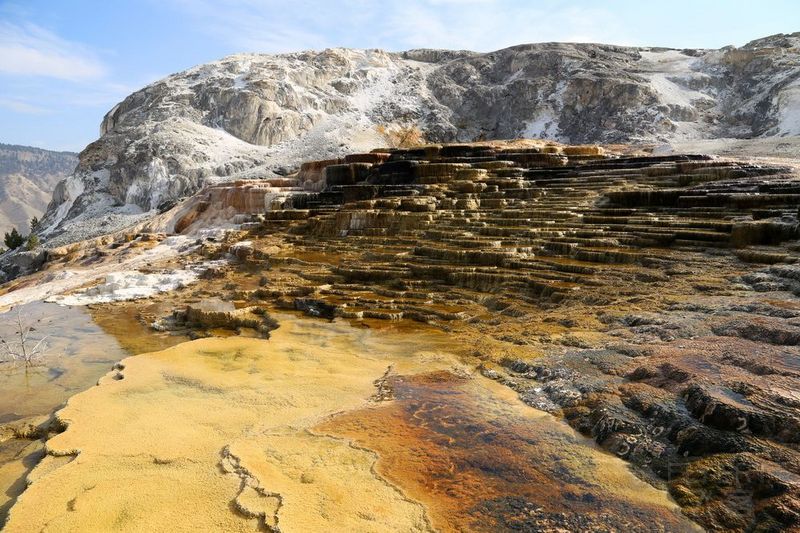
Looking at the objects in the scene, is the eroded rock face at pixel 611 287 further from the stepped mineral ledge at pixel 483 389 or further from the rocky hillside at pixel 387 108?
the rocky hillside at pixel 387 108

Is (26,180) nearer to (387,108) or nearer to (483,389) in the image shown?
(387,108)

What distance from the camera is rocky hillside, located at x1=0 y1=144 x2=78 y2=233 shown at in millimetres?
130750

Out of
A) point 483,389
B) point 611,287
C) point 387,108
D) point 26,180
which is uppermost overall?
point 387,108

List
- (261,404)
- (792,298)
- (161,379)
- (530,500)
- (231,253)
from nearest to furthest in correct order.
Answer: (530,500) < (261,404) < (161,379) < (792,298) < (231,253)

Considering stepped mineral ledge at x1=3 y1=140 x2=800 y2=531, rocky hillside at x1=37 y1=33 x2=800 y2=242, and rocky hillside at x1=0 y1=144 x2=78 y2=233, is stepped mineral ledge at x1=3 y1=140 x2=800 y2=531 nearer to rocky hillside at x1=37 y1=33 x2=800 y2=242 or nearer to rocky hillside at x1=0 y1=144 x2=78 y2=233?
rocky hillside at x1=37 y1=33 x2=800 y2=242

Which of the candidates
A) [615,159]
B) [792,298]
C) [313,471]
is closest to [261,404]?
[313,471]

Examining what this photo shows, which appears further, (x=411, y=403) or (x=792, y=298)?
(x=792, y=298)

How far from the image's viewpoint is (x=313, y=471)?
438cm

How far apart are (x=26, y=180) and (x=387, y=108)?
156 meters

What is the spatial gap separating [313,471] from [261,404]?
180 cm

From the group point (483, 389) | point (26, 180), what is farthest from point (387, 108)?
point (26, 180)

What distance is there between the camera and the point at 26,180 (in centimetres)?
15400

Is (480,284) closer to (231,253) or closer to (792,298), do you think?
(792,298)

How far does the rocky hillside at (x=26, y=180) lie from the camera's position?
13075 cm
